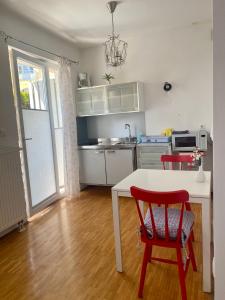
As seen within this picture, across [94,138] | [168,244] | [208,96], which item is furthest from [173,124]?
[168,244]

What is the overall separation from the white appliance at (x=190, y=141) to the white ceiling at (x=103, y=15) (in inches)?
66.6

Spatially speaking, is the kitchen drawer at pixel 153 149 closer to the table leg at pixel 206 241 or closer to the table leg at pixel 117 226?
the table leg at pixel 117 226

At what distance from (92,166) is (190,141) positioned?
5.68 feet

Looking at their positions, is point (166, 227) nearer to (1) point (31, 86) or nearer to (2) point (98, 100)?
(1) point (31, 86)

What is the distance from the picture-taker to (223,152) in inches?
51.8

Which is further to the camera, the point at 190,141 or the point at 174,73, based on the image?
the point at 174,73

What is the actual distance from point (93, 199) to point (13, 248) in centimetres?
167

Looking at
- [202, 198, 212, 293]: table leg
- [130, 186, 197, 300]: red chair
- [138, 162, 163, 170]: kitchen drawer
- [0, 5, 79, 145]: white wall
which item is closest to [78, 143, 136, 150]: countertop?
[138, 162, 163, 170]: kitchen drawer

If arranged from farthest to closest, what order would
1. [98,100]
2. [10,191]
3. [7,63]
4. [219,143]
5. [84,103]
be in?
[84,103] < [98,100] < [7,63] < [10,191] < [219,143]

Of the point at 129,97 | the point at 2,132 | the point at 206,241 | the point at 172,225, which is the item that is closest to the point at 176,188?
the point at 172,225

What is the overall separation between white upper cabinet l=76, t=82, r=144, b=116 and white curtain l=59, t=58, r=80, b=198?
0.99ft

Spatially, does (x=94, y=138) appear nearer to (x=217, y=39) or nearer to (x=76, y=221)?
(x=76, y=221)

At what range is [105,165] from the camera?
4.27 metres

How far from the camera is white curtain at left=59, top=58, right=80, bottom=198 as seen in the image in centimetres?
404
